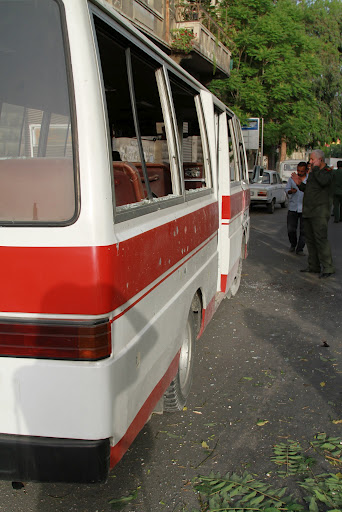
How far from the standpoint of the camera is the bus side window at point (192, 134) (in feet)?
13.7

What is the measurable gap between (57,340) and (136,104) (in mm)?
1457

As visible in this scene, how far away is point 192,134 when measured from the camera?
4.96 meters

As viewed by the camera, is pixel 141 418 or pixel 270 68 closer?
pixel 141 418

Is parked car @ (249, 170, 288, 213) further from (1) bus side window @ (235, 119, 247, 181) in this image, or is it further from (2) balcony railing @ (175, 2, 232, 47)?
(1) bus side window @ (235, 119, 247, 181)

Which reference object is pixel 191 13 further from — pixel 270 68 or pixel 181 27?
pixel 270 68

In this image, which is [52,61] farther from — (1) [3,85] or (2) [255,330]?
(2) [255,330]

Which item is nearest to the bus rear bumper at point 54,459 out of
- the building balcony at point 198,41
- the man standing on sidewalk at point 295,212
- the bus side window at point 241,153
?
the bus side window at point 241,153

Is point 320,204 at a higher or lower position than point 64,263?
lower

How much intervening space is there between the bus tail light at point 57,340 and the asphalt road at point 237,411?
109cm

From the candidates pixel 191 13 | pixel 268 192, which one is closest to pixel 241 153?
pixel 191 13

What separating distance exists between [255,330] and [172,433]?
2401mm

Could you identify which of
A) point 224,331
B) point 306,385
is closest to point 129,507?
point 306,385

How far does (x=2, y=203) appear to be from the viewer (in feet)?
6.93

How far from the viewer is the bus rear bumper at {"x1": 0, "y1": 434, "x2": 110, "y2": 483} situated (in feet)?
6.82
